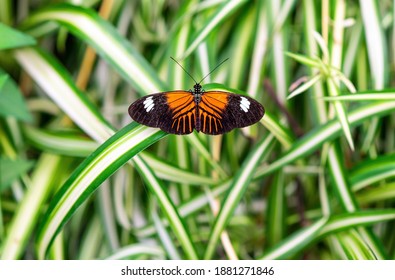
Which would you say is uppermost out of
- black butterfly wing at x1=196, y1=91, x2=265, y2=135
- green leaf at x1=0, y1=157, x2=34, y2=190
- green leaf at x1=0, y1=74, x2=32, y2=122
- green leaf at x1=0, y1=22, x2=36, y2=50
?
green leaf at x1=0, y1=22, x2=36, y2=50

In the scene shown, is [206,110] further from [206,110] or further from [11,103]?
[11,103]

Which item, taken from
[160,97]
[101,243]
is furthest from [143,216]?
[160,97]

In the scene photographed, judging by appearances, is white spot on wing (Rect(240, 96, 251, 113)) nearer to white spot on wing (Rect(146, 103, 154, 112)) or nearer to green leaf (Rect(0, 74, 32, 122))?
white spot on wing (Rect(146, 103, 154, 112))

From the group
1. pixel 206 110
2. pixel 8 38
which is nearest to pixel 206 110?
pixel 206 110

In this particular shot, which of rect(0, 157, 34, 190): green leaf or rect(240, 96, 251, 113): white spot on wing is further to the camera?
rect(0, 157, 34, 190): green leaf

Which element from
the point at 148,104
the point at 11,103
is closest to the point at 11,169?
the point at 11,103

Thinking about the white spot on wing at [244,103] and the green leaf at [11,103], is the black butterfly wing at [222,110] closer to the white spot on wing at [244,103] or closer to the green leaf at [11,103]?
the white spot on wing at [244,103]

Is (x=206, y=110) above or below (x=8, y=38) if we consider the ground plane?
below

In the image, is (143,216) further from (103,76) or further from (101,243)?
(103,76)

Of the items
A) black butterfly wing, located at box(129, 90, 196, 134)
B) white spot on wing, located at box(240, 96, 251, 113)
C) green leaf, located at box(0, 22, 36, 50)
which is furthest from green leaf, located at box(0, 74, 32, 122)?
white spot on wing, located at box(240, 96, 251, 113)

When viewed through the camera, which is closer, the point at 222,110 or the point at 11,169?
the point at 222,110
